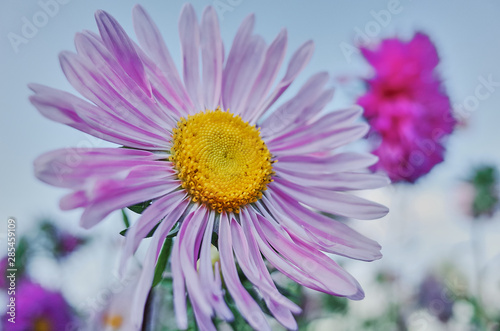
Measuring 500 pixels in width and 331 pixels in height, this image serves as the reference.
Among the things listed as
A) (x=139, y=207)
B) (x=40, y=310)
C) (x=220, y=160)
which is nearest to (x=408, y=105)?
(x=220, y=160)

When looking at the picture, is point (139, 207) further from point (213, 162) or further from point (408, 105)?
point (408, 105)

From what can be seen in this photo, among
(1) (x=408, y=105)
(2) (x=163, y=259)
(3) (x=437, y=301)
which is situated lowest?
(3) (x=437, y=301)

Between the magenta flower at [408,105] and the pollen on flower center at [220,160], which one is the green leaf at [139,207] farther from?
the magenta flower at [408,105]

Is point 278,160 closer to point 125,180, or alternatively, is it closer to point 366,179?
point 366,179

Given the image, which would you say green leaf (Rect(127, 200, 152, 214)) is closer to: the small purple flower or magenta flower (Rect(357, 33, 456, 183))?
magenta flower (Rect(357, 33, 456, 183))

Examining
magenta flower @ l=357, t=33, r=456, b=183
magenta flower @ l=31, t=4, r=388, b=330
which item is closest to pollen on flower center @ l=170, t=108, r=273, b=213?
magenta flower @ l=31, t=4, r=388, b=330

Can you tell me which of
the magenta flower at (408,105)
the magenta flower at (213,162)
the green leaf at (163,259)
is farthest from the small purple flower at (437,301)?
the green leaf at (163,259)

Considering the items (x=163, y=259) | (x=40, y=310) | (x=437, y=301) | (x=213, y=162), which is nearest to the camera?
(x=163, y=259)

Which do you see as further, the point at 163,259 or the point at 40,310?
the point at 40,310
